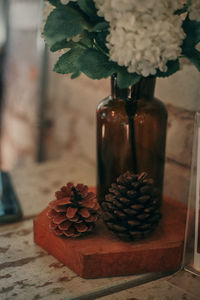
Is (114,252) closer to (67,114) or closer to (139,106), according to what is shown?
(139,106)

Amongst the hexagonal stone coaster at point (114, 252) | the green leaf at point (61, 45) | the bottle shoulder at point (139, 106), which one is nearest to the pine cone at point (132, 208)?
the hexagonal stone coaster at point (114, 252)

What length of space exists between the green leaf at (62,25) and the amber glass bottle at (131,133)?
0.48ft

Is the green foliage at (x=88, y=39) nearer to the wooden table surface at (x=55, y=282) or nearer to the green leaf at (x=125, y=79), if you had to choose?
the green leaf at (x=125, y=79)

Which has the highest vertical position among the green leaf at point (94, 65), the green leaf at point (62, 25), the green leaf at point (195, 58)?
the green leaf at point (62, 25)

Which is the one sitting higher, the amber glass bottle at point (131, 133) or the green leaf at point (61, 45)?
the green leaf at point (61, 45)

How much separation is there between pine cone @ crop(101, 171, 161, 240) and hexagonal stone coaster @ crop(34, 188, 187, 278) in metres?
0.03

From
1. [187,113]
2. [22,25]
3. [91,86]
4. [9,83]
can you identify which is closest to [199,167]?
[187,113]

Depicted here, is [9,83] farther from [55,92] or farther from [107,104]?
[107,104]

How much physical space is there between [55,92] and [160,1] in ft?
3.67

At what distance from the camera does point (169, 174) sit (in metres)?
0.99

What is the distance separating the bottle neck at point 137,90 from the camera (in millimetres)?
713

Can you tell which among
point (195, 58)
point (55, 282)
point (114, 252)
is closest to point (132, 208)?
point (114, 252)

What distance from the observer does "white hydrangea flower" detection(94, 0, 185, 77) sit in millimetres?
562

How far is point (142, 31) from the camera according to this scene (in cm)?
57
